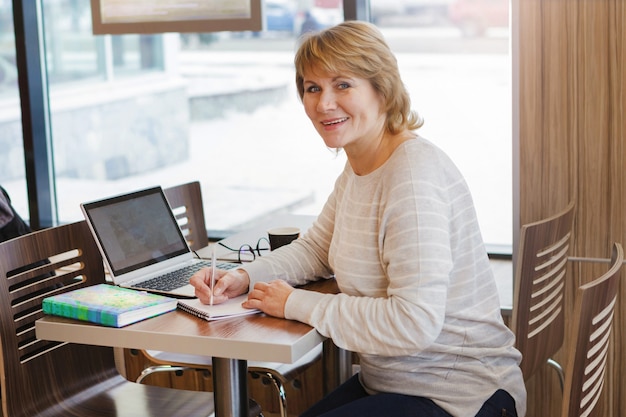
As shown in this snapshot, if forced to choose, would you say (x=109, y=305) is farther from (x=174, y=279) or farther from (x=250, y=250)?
(x=250, y=250)

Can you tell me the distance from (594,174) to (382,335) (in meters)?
1.06

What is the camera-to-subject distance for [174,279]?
2346mm

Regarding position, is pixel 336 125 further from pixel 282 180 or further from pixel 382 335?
pixel 282 180

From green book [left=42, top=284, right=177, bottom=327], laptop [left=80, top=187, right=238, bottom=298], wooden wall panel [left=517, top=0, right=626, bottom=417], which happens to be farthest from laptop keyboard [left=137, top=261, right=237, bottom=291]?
wooden wall panel [left=517, top=0, right=626, bottom=417]

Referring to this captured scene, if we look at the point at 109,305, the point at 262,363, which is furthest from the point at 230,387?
the point at 262,363

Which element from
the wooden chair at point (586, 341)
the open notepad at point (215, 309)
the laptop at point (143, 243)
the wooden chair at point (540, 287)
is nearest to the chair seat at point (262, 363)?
the laptop at point (143, 243)

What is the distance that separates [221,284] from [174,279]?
0.94 feet

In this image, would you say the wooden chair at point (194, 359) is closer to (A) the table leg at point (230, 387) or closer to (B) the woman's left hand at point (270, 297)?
(A) the table leg at point (230, 387)

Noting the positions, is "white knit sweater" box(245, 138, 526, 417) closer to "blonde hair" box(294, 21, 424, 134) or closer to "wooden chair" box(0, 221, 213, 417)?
→ "blonde hair" box(294, 21, 424, 134)

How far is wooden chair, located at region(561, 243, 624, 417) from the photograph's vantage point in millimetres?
1583

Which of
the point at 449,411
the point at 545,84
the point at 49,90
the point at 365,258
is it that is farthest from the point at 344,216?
the point at 49,90

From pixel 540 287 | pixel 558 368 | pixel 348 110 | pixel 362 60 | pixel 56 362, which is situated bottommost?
pixel 558 368

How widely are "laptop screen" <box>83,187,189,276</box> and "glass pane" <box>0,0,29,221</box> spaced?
1851 mm

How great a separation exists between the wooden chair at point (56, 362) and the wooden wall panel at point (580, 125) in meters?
1.16
